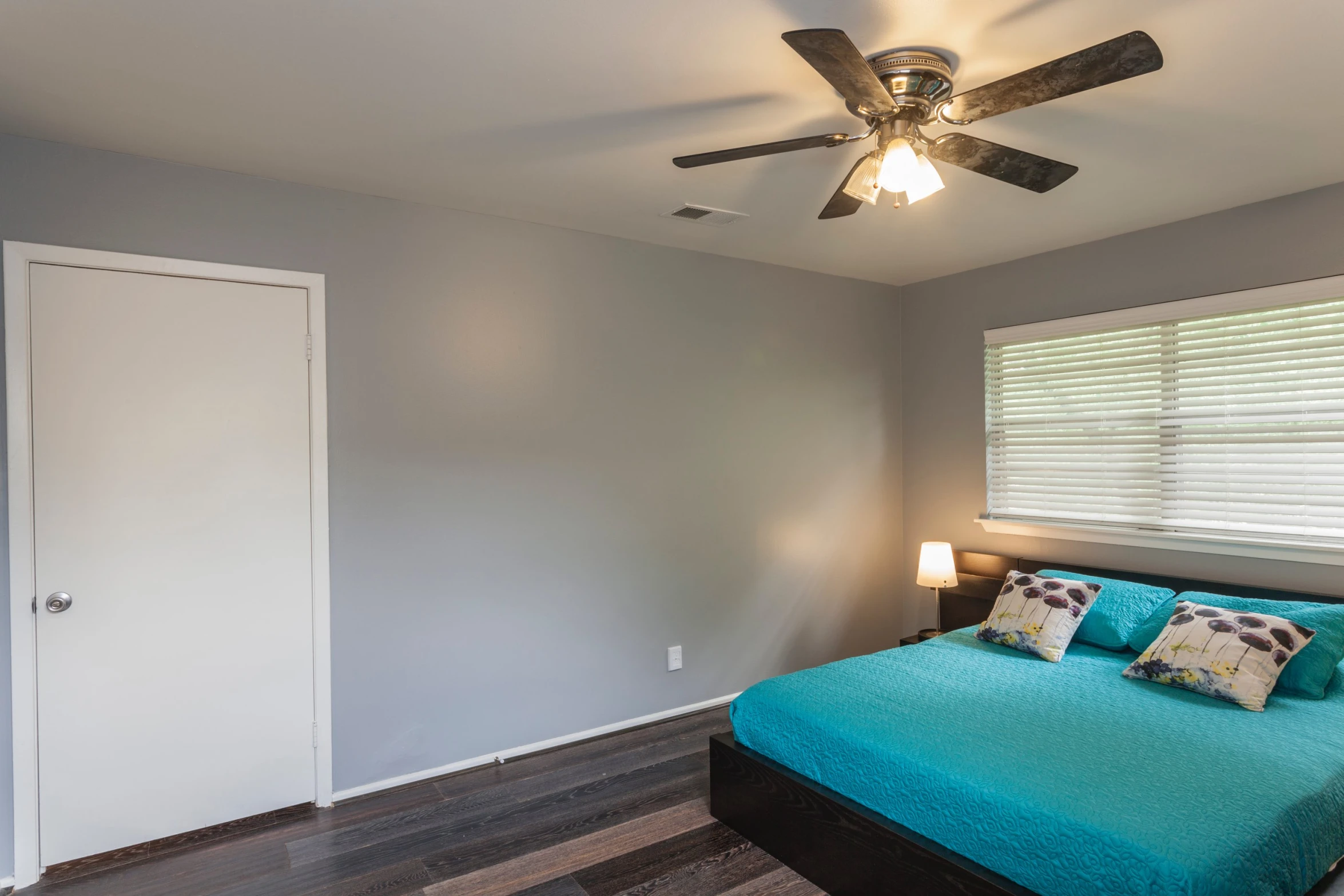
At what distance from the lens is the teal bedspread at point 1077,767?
1819 millimetres

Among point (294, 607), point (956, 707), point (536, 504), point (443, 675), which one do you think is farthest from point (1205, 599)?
point (294, 607)

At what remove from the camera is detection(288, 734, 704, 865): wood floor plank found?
2.77 m

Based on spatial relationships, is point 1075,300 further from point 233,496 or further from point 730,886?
point 233,496

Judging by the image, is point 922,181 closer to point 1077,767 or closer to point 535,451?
point 1077,767

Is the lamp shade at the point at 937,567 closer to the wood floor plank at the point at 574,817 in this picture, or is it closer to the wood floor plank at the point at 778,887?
the wood floor plank at the point at 574,817

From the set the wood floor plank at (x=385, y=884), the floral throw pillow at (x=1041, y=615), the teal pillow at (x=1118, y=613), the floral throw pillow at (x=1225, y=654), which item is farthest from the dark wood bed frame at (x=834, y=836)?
the wood floor plank at (x=385, y=884)

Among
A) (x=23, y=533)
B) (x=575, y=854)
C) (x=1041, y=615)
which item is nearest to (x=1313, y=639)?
(x=1041, y=615)

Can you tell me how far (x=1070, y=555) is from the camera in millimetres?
4102

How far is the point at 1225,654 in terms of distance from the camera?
2738 millimetres

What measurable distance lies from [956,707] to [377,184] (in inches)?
118

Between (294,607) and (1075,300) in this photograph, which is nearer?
(294,607)

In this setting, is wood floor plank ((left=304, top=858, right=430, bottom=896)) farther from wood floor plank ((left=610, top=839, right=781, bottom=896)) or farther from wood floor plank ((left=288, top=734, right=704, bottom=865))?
wood floor plank ((left=610, top=839, right=781, bottom=896))

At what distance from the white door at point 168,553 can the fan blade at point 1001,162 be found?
247 centimetres

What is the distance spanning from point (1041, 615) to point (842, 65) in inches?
Answer: 103
